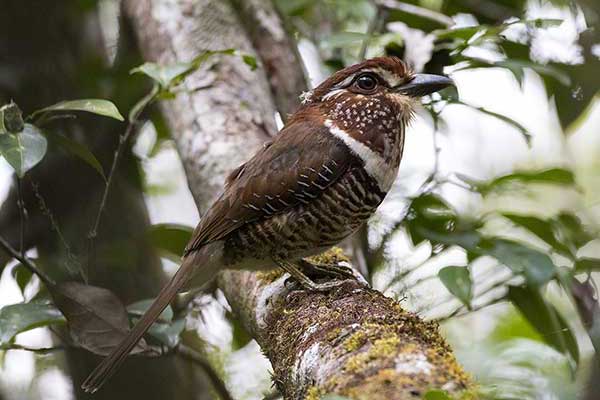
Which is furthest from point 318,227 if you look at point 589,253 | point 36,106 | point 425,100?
point 36,106

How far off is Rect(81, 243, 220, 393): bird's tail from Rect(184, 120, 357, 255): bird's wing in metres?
0.05

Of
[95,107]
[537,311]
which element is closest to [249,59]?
[95,107]

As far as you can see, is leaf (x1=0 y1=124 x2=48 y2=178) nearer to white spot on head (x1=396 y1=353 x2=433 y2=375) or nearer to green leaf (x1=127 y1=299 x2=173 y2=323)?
green leaf (x1=127 y1=299 x2=173 y2=323)

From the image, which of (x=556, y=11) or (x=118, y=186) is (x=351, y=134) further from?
(x=556, y=11)

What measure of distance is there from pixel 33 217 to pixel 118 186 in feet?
1.12

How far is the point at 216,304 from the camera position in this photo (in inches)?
135

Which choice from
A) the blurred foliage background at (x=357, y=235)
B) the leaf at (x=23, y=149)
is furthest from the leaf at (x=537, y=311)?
the leaf at (x=23, y=149)

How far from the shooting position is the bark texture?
5.58ft

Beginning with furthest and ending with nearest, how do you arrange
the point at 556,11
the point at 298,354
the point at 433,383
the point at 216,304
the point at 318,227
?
the point at 556,11, the point at 216,304, the point at 318,227, the point at 298,354, the point at 433,383

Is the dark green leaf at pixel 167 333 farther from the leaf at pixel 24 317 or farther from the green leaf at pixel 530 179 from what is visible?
the green leaf at pixel 530 179

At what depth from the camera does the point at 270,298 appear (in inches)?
104

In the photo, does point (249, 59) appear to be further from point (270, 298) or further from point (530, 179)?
point (530, 179)

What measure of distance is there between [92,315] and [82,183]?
108 cm

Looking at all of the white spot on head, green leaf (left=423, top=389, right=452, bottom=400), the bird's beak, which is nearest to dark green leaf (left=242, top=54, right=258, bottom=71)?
the bird's beak
